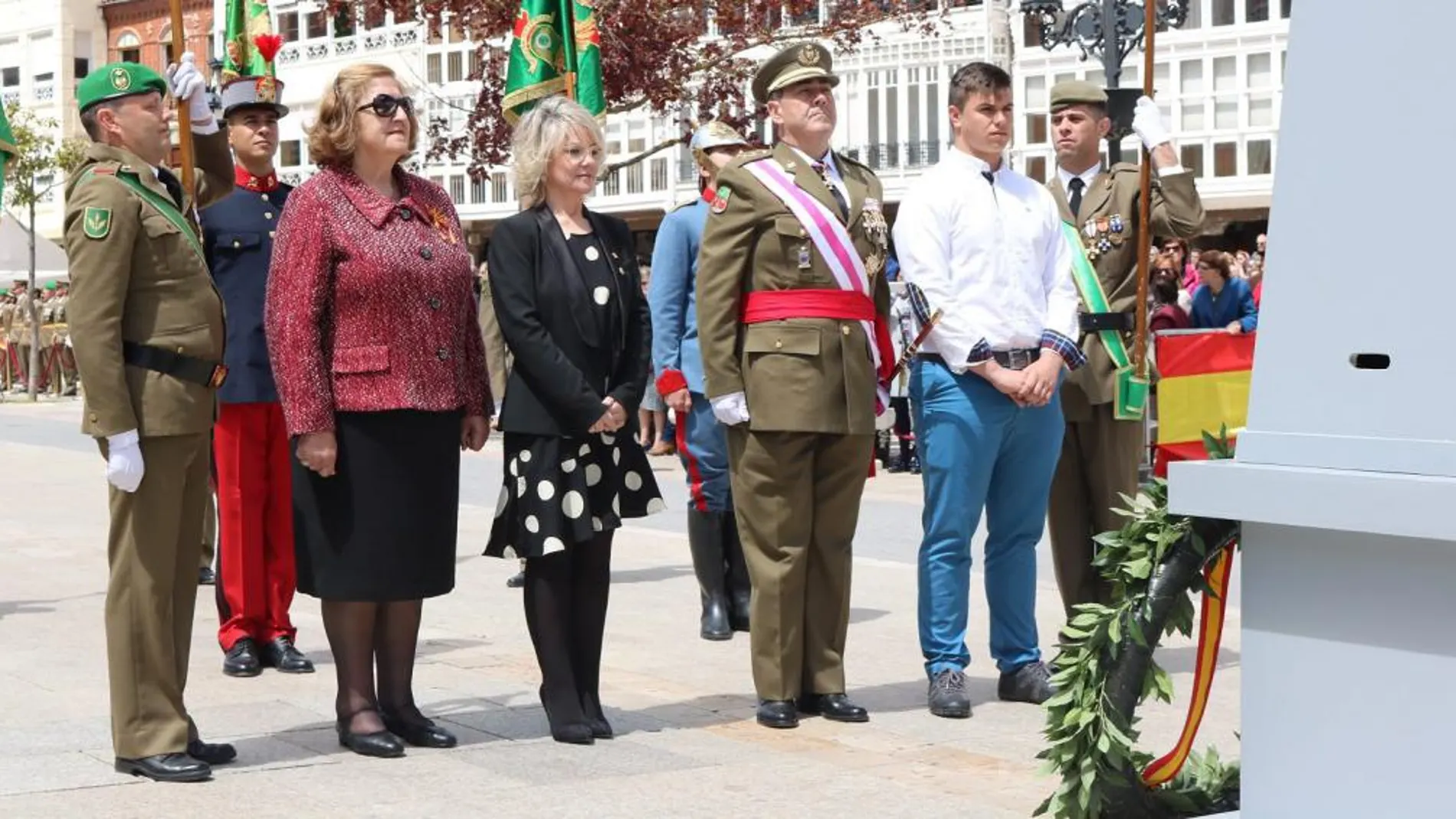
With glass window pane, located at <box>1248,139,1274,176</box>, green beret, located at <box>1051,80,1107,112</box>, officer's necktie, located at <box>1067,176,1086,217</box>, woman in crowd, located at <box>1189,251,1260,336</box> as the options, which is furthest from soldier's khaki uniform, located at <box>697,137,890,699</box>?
glass window pane, located at <box>1248,139,1274,176</box>

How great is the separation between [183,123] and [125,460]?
A: 1.43 meters

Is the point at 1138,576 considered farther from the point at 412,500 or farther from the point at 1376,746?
the point at 412,500

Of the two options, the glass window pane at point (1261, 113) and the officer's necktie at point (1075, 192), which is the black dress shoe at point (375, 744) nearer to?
the officer's necktie at point (1075, 192)

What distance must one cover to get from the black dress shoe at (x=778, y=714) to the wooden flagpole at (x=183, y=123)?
7.90 ft

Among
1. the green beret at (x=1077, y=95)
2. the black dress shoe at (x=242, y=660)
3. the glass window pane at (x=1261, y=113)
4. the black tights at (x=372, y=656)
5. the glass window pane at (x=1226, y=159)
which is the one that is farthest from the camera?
the glass window pane at (x=1226, y=159)

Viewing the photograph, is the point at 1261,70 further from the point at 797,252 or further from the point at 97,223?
the point at 97,223

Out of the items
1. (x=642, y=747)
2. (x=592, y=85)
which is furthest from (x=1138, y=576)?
(x=592, y=85)

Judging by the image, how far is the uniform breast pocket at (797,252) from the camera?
24.5 feet

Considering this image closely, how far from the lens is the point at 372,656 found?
704cm

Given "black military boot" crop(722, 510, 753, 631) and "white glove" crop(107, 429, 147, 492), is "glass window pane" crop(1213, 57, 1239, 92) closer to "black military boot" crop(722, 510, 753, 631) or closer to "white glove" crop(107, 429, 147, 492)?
"black military boot" crop(722, 510, 753, 631)

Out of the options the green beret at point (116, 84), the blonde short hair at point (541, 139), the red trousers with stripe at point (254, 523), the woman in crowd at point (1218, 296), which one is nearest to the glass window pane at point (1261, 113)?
the woman in crowd at point (1218, 296)

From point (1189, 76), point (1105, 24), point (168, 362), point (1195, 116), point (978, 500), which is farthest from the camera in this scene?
point (1189, 76)

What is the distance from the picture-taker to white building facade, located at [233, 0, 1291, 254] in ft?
157

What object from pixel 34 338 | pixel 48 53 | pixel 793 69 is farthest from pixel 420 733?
pixel 48 53
